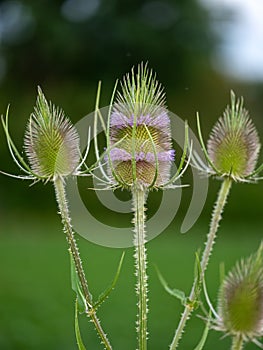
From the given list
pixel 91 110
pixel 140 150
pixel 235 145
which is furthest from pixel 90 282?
pixel 140 150

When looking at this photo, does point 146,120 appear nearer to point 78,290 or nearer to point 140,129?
point 140,129

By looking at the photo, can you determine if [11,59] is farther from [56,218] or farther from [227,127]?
[227,127]

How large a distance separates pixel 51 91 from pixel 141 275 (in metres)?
11.9

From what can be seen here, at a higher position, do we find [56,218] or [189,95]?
[189,95]

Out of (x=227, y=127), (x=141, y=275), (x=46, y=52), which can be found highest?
(x=46, y=52)

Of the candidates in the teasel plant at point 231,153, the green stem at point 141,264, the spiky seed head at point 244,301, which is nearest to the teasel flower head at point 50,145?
the green stem at point 141,264

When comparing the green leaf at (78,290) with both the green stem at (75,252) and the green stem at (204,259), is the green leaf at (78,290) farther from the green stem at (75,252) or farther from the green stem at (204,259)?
the green stem at (204,259)

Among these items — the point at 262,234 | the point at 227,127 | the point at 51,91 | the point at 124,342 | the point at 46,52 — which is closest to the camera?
the point at 227,127

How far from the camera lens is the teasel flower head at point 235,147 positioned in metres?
1.39

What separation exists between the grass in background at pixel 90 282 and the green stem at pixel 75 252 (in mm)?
3047

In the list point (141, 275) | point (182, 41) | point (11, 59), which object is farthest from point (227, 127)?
point (182, 41)

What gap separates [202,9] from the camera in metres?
15.9

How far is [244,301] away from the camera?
121 cm

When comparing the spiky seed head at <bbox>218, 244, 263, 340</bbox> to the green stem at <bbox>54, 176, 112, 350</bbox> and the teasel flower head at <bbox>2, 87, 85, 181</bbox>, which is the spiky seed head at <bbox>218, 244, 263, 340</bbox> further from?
the teasel flower head at <bbox>2, 87, 85, 181</bbox>
